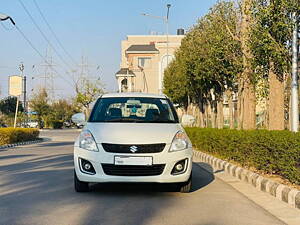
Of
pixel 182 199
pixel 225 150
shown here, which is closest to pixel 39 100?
pixel 225 150

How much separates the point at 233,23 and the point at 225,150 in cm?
726

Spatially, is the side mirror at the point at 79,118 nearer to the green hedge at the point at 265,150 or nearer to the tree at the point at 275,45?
the green hedge at the point at 265,150

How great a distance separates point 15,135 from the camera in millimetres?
28375

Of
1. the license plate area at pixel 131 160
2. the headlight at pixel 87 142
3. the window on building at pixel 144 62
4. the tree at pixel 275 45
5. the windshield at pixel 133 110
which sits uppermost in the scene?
the window on building at pixel 144 62

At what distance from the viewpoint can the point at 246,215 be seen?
6621 millimetres

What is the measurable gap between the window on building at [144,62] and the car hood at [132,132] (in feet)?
196

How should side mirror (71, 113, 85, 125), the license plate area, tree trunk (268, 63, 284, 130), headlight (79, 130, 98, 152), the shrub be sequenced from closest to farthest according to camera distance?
the license plate area, headlight (79, 130, 98, 152), side mirror (71, 113, 85, 125), tree trunk (268, 63, 284, 130), the shrub

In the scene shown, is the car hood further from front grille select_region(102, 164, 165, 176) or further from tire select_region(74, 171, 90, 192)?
tire select_region(74, 171, 90, 192)

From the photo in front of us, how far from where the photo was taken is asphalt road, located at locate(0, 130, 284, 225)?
6.07m

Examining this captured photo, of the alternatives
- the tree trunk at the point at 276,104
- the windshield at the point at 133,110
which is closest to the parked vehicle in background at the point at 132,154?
the windshield at the point at 133,110

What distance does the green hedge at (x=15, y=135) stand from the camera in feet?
88.2

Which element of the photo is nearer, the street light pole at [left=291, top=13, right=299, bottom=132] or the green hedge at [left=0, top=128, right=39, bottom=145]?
the street light pole at [left=291, top=13, right=299, bottom=132]

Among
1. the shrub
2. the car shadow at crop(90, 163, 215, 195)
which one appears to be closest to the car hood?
the car shadow at crop(90, 163, 215, 195)

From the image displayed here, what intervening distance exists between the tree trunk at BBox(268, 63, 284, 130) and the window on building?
54514 millimetres
